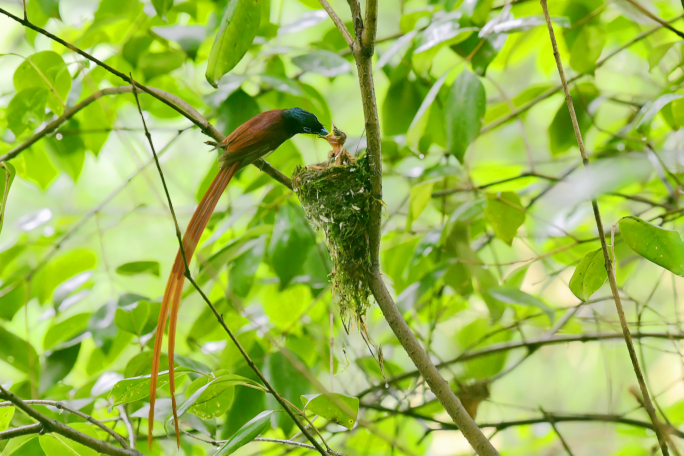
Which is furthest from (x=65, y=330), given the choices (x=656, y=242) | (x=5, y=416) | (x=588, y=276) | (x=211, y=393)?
(x=656, y=242)

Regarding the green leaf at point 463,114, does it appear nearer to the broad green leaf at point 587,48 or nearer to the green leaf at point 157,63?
the broad green leaf at point 587,48

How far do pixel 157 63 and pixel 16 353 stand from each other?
99cm

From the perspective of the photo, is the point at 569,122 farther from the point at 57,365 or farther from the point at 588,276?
the point at 57,365

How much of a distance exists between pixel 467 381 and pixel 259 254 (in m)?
0.87

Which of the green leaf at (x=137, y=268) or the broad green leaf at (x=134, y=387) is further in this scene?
the green leaf at (x=137, y=268)

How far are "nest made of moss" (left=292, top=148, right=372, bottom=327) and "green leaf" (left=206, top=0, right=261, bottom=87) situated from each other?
50cm

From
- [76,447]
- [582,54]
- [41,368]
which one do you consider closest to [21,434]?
[76,447]

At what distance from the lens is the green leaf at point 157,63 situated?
177cm

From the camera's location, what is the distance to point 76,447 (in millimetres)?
1036

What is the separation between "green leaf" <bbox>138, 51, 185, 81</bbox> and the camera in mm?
1767

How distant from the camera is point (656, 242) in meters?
0.94

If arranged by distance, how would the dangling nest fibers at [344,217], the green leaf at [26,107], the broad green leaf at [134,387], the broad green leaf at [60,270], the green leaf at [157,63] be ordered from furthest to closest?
the broad green leaf at [60,270] → the green leaf at [157,63] → the green leaf at [26,107] → the dangling nest fibers at [344,217] → the broad green leaf at [134,387]

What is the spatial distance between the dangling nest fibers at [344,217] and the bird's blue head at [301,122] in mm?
131

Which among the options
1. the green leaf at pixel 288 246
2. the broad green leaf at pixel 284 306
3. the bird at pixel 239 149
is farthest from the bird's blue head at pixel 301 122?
the broad green leaf at pixel 284 306
